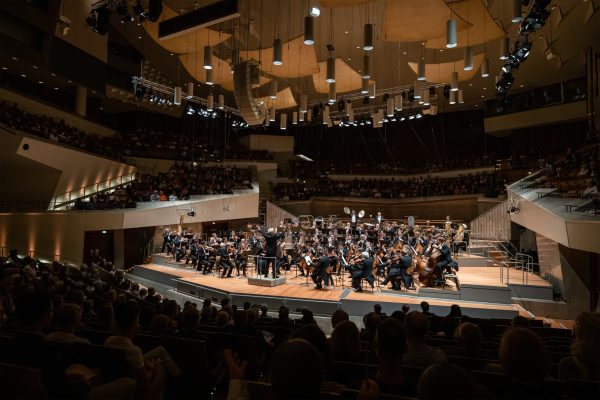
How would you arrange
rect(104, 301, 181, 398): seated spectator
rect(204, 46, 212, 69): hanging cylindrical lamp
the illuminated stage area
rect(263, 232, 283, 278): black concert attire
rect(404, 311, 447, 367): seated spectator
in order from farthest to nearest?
1. rect(263, 232, 283, 278): black concert attire
2. rect(204, 46, 212, 69): hanging cylindrical lamp
3. the illuminated stage area
4. rect(404, 311, 447, 367): seated spectator
5. rect(104, 301, 181, 398): seated spectator

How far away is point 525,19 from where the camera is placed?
8.43 m

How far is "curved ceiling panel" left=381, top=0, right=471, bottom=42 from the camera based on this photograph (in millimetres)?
10445

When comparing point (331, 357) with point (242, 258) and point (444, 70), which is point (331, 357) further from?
point (444, 70)

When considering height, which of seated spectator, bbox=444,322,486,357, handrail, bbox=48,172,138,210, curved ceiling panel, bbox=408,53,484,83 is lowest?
seated spectator, bbox=444,322,486,357

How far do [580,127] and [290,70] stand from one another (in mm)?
17175

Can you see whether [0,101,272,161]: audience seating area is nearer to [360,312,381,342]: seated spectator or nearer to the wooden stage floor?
the wooden stage floor

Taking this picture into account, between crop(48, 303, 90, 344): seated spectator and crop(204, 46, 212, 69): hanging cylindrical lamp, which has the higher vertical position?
crop(204, 46, 212, 69): hanging cylindrical lamp

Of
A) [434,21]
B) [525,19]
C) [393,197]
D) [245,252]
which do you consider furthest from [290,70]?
[393,197]

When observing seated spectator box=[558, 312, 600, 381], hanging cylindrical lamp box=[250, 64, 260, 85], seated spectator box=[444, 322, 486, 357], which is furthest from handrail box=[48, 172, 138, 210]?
seated spectator box=[558, 312, 600, 381]

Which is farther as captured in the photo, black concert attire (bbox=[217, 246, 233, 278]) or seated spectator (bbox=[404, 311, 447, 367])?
black concert attire (bbox=[217, 246, 233, 278])

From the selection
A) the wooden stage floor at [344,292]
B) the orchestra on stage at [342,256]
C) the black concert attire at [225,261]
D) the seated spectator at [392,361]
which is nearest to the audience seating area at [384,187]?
the orchestra on stage at [342,256]

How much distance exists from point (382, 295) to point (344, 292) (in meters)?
1.05

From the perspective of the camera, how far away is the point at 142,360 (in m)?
2.52

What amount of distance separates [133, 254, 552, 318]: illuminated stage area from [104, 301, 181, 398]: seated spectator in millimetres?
6281
